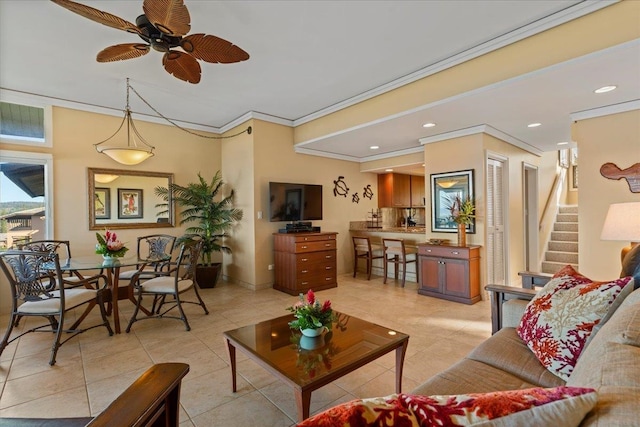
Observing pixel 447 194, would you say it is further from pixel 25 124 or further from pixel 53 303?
pixel 25 124

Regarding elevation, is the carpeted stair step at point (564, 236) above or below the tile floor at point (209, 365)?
above

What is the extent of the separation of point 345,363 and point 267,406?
0.75 m

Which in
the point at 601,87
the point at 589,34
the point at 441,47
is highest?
the point at 441,47

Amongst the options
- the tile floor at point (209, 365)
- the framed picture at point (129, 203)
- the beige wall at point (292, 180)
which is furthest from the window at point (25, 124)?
the beige wall at point (292, 180)

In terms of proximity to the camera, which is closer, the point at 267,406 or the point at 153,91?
the point at 267,406

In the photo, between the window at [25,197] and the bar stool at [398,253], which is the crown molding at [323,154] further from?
the window at [25,197]

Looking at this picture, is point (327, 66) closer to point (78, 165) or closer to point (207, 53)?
point (207, 53)

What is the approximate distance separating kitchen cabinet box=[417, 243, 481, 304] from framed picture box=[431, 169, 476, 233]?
1.54 ft

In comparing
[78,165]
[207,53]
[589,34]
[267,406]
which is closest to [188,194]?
[78,165]

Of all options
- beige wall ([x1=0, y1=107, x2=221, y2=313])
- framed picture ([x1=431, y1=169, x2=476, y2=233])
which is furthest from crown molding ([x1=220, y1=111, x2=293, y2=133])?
framed picture ([x1=431, y1=169, x2=476, y2=233])

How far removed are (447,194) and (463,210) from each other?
44 cm

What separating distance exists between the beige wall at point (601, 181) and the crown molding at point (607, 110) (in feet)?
0.15

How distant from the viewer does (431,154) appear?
484 cm

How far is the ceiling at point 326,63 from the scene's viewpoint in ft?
7.77
